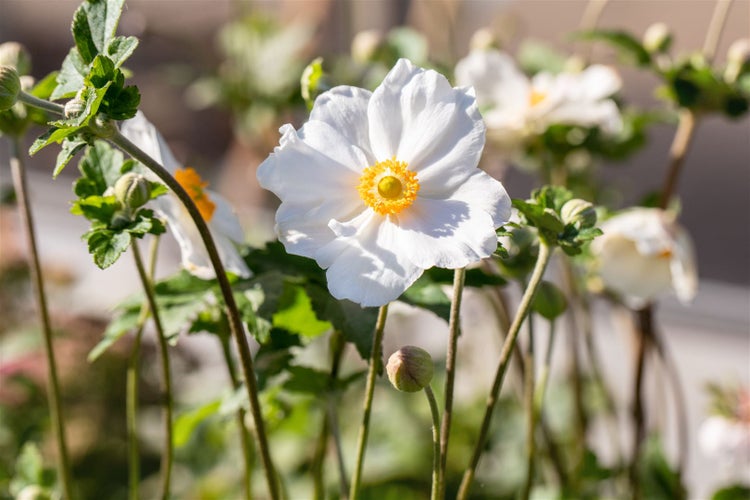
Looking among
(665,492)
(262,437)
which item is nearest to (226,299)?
(262,437)

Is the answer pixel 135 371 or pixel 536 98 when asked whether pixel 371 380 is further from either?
pixel 536 98

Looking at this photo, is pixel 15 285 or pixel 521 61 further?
pixel 15 285

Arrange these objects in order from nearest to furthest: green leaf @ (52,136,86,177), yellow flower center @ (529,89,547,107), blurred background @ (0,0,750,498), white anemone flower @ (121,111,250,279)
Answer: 1. green leaf @ (52,136,86,177)
2. white anemone flower @ (121,111,250,279)
3. yellow flower center @ (529,89,547,107)
4. blurred background @ (0,0,750,498)

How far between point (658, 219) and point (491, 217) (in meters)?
0.35

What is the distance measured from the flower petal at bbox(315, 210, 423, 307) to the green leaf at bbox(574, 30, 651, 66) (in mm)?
398

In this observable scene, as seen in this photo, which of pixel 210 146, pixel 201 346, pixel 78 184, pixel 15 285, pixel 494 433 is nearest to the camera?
pixel 78 184

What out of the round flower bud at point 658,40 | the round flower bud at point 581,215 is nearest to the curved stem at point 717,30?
the round flower bud at point 658,40

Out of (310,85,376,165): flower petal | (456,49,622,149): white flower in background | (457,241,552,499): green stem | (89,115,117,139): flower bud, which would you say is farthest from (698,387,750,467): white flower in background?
(89,115,117,139): flower bud

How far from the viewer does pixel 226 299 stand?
1.55ft

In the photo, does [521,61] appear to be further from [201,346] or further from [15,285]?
[201,346]

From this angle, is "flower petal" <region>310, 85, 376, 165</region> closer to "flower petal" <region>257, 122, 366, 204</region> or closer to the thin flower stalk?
"flower petal" <region>257, 122, 366, 204</region>

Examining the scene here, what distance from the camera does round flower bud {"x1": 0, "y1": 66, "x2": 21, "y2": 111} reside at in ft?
1.45

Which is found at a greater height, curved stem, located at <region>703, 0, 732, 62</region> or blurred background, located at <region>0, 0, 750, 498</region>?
blurred background, located at <region>0, 0, 750, 498</region>

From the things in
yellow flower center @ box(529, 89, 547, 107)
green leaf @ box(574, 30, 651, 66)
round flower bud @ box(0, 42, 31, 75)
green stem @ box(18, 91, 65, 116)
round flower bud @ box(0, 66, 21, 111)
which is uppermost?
green leaf @ box(574, 30, 651, 66)
